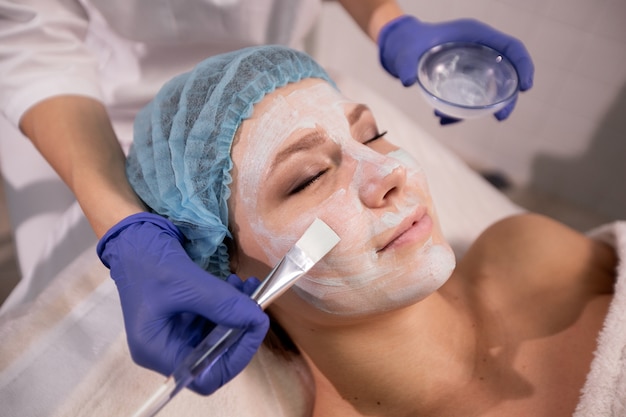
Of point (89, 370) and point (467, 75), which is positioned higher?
point (467, 75)

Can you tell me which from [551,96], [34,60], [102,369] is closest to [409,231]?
[102,369]

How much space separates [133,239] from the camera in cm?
87

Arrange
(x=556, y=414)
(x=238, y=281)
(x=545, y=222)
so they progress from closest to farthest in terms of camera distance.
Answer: (x=238, y=281) < (x=556, y=414) < (x=545, y=222)

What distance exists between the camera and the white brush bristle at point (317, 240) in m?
0.81

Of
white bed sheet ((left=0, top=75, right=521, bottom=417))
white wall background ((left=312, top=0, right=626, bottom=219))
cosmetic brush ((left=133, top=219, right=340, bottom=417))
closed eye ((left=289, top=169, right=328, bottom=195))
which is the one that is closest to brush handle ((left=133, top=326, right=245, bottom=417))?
cosmetic brush ((left=133, top=219, right=340, bottom=417))

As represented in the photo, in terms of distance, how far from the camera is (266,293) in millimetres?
781

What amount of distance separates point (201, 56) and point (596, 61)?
1.29 m

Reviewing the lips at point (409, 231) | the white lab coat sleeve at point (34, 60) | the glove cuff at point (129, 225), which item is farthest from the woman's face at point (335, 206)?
the white lab coat sleeve at point (34, 60)

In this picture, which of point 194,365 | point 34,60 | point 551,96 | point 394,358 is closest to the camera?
point 194,365

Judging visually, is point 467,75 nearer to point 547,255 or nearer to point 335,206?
point 547,255

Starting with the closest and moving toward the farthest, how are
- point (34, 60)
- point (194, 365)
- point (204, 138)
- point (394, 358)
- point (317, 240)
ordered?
1. point (194, 365)
2. point (317, 240)
3. point (204, 138)
4. point (394, 358)
5. point (34, 60)

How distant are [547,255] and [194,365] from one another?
0.88m

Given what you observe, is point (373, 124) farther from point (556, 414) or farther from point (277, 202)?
point (556, 414)

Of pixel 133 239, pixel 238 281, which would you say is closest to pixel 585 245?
pixel 238 281
